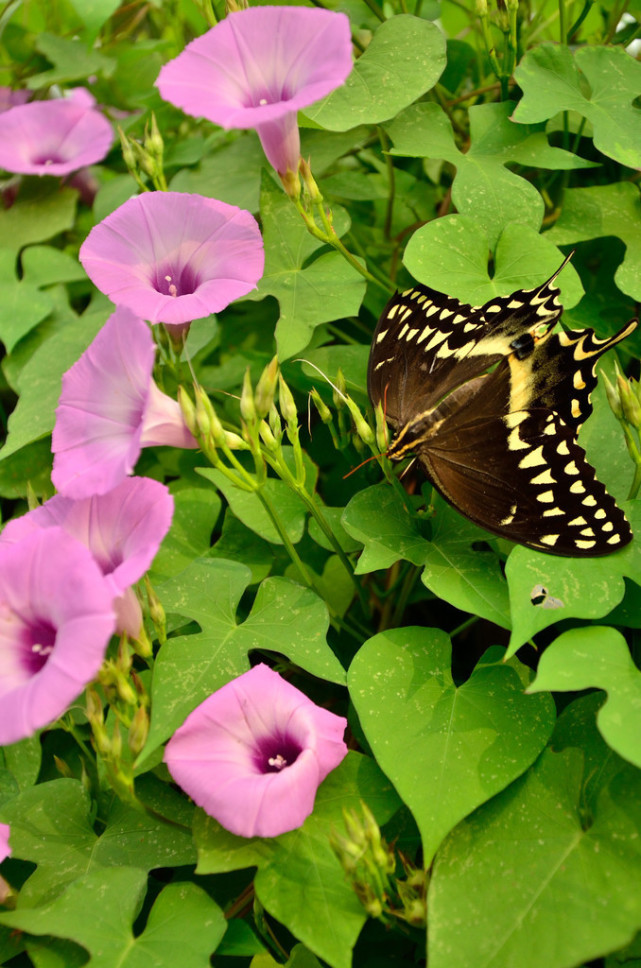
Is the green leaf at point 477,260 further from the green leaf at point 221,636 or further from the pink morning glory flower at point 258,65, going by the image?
the green leaf at point 221,636

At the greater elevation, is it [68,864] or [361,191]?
[361,191]

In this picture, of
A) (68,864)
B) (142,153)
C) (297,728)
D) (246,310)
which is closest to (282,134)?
(142,153)

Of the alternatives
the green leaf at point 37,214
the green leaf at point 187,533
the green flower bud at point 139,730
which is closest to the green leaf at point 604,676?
the green flower bud at point 139,730

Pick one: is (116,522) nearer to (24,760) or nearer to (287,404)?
(287,404)

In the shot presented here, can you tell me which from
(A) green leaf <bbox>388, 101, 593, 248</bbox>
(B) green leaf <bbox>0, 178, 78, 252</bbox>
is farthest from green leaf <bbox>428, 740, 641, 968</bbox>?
(B) green leaf <bbox>0, 178, 78, 252</bbox>

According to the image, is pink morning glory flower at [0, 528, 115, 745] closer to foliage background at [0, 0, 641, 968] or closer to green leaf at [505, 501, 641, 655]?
foliage background at [0, 0, 641, 968]

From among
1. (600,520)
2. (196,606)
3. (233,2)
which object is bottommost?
(196,606)

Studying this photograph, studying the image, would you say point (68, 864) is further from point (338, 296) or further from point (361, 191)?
point (361, 191)
